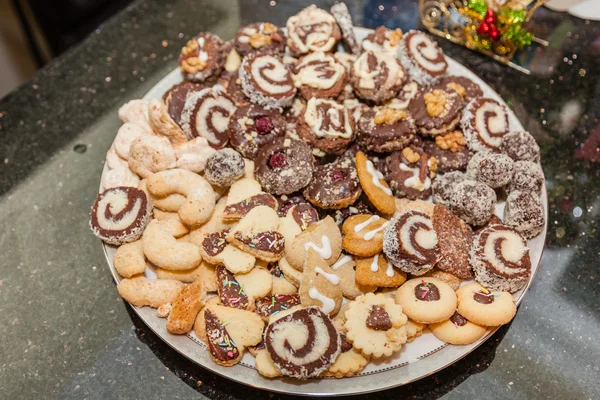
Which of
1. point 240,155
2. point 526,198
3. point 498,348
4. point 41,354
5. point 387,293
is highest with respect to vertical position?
point 526,198

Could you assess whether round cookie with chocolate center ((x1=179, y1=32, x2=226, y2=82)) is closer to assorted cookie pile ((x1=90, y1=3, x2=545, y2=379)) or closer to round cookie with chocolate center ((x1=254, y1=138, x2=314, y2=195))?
assorted cookie pile ((x1=90, y1=3, x2=545, y2=379))

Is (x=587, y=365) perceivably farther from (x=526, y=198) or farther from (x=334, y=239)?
(x=334, y=239)

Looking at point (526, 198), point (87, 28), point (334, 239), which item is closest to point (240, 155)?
point (334, 239)

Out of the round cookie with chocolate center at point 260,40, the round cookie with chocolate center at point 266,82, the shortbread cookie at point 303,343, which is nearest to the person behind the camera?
the shortbread cookie at point 303,343

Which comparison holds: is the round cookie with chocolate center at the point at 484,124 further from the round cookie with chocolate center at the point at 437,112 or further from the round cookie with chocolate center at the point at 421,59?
the round cookie with chocolate center at the point at 421,59

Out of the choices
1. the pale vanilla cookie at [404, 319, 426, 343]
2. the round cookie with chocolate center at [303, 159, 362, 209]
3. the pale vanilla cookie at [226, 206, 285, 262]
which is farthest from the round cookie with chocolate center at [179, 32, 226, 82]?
the pale vanilla cookie at [404, 319, 426, 343]

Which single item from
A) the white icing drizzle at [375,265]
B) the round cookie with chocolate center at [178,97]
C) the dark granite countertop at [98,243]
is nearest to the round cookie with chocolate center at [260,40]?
the round cookie with chocolate center at [178,97]

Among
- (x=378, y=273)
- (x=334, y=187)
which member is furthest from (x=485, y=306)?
(x=334, y=187)
